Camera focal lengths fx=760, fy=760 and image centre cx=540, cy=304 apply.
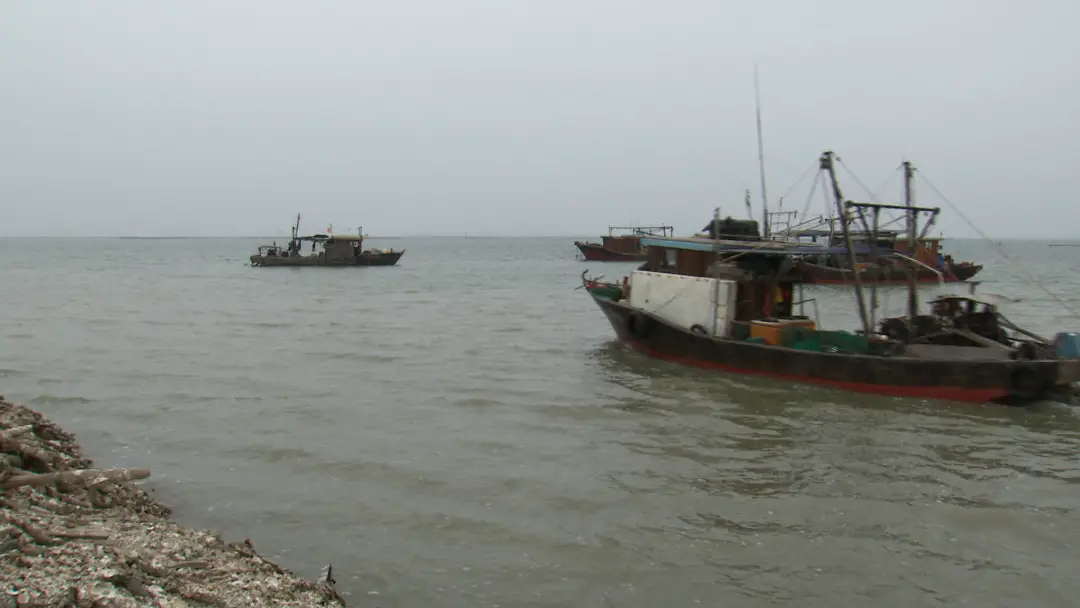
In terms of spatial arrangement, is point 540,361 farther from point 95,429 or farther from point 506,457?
point 95,429

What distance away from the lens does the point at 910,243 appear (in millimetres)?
14461

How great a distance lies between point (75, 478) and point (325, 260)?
5252 centimetres

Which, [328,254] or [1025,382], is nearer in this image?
[1025,382]

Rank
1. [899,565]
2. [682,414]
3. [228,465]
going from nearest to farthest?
[899,565] → [228,465] → [682,414]

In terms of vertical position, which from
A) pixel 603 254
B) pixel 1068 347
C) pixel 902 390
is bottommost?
pixel 902 390

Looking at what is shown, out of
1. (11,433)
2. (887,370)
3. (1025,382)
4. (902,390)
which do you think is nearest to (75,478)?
(11,433)

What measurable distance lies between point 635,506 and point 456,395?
612cm

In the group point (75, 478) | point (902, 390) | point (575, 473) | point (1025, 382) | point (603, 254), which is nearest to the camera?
point (75, 478)

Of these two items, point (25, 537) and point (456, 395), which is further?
point (456, 395)

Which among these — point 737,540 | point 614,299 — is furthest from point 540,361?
point 737,540

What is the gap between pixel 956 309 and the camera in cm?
1430

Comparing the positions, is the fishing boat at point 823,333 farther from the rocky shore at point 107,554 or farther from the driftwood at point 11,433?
the driftwood at point 11,433

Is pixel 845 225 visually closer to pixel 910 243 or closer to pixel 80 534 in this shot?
pixel 910 243

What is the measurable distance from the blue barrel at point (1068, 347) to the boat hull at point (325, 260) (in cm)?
5093
